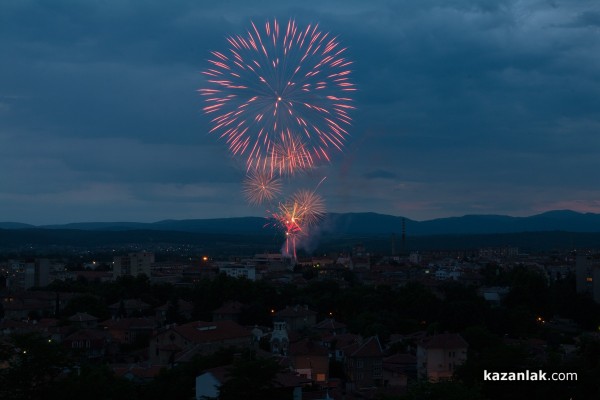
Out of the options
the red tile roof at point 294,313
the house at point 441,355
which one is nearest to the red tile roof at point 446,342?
the house at point 441,355

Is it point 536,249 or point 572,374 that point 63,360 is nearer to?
point 572,374

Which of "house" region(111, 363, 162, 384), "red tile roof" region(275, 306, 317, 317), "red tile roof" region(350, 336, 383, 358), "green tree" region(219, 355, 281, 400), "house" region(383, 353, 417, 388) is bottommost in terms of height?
"house" region(383, 353, 417, 388)

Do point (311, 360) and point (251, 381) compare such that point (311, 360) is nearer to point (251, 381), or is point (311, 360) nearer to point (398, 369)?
point (398, 369)

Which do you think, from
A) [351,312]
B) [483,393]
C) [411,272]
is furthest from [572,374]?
[411,272]

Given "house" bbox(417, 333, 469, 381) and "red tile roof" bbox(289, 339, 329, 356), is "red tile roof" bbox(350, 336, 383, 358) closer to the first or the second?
"red tile roof" bbox(289, 339, 329, 356)

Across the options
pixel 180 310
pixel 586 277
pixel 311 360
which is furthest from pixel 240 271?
pixel 311 360

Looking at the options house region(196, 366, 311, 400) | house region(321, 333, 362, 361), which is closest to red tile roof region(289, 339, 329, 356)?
house region(321, 333, 362, 361)

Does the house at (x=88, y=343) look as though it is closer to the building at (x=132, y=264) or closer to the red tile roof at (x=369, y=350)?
the red tile roof at (x=369, y=350)
